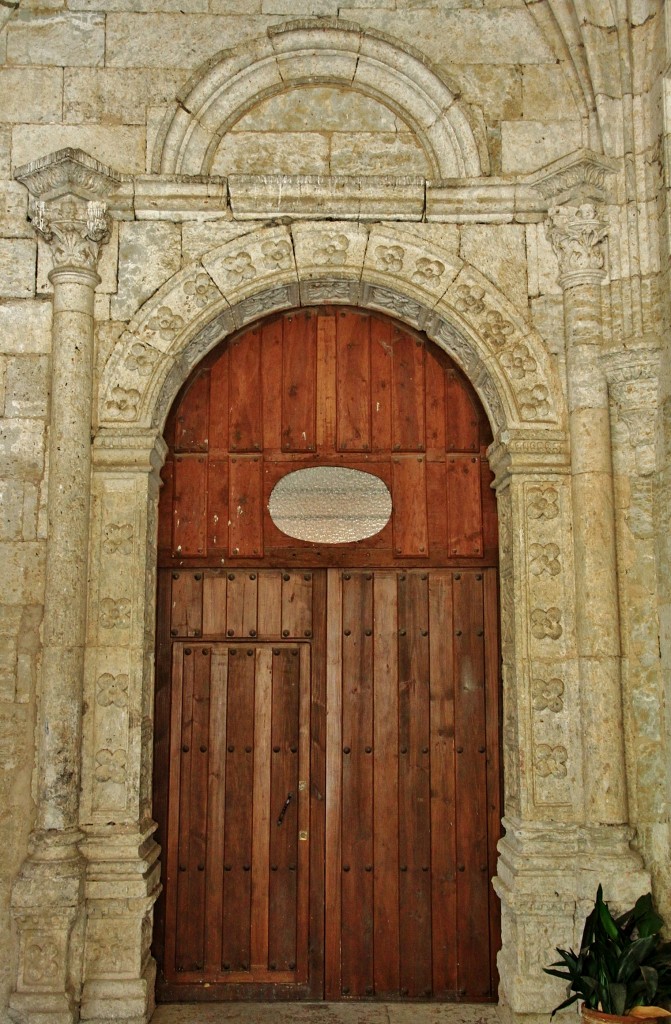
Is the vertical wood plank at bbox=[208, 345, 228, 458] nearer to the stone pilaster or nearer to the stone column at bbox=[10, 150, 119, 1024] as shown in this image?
the stone pilaster

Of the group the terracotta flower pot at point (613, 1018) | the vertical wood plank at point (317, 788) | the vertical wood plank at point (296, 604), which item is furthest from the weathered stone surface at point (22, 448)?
the terracotta flower pot at point (613, 1018)

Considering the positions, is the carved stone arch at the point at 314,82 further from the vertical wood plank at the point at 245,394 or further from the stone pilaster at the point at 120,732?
the stone pilaster at the point at 120,732

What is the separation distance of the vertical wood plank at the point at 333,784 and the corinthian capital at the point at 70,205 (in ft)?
5.54

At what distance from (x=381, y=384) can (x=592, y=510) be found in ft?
3.56

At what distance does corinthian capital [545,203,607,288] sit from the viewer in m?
3.79

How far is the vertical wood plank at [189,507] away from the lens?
3.99 meters

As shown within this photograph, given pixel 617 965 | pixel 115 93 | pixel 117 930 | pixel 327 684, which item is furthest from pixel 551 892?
pixel 115 93

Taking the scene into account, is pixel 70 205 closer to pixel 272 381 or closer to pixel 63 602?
pixel 272 381

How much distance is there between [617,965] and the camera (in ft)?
10.0

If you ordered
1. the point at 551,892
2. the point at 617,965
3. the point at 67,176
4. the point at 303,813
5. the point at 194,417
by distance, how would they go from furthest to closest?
the point at 194,417 → the point at 303,813 → the point at 67,176 → the point at 551,892 → the point at 617,965

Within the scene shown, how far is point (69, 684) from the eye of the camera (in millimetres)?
3547

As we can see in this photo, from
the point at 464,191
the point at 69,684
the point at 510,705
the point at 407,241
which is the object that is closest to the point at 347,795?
the point at 510,705

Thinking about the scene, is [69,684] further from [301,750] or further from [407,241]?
[407,241]

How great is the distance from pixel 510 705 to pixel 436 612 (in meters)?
0.50
